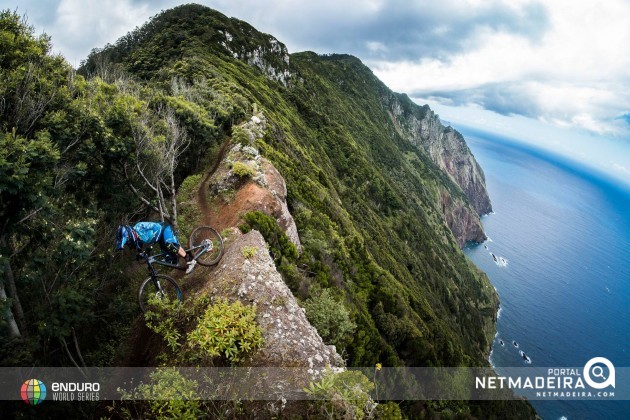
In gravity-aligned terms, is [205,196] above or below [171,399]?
above

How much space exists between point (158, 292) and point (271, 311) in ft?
14.8

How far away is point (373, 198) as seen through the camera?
291 ft

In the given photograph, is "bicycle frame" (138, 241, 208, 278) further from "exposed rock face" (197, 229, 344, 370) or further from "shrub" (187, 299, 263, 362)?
"shrub" (187, 299, 263, 362)

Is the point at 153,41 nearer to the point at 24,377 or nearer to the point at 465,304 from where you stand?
the point at 24,377

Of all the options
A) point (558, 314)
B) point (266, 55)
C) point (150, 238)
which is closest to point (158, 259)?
point (150, 238)

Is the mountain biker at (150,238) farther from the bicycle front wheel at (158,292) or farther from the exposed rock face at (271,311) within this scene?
the exposed rock face at (271,311)

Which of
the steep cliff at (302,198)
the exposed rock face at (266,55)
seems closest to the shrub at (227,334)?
the steep cliff at (302,198)

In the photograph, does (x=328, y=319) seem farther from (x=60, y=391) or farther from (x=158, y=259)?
(x=60, y=391)

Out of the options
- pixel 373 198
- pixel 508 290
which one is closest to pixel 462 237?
pixel 508 290

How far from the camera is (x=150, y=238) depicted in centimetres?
1248

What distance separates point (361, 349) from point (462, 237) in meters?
193

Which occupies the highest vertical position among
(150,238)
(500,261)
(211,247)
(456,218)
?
(456,218)

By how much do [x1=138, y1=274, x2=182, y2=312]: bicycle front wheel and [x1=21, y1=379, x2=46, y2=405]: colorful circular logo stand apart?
346 centimetres

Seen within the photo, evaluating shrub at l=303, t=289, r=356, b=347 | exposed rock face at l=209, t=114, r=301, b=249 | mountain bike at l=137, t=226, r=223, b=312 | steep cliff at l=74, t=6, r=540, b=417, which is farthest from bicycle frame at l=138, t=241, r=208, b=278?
shrub at l=303, t=289, r=356, b=347
